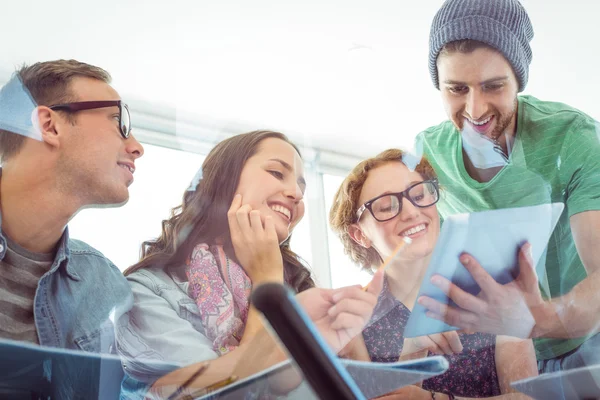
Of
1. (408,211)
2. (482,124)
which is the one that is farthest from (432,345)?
(482,124)

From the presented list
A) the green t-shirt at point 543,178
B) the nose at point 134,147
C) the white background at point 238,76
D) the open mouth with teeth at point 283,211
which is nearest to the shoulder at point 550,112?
the green t-shirt at point 543,178

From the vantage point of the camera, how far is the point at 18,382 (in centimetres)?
51

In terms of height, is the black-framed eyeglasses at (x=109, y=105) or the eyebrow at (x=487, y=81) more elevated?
the eyebrow at (x=487, y=81)

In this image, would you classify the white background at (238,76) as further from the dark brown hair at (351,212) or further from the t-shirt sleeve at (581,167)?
the t-shirt sleeve at (581,167)

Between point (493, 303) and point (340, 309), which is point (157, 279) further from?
point (493, 303)

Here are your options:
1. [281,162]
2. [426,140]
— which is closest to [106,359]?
[281,162]

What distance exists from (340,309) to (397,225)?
0.10 metres

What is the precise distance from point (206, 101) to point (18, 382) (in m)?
0.29

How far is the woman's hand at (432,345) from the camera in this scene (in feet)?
1.83

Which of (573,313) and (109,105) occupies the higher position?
(109,105)

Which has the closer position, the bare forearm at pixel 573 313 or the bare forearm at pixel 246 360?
the bare forearm at pixel 246 360

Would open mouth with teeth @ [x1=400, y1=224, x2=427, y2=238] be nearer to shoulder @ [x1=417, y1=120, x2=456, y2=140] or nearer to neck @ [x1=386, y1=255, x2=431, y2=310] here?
neck @ [x1=386, y1=255, x2=431, y2=310]

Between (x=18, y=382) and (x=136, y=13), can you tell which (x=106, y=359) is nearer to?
(x=18, y=382)

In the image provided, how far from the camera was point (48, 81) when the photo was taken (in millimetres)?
548
